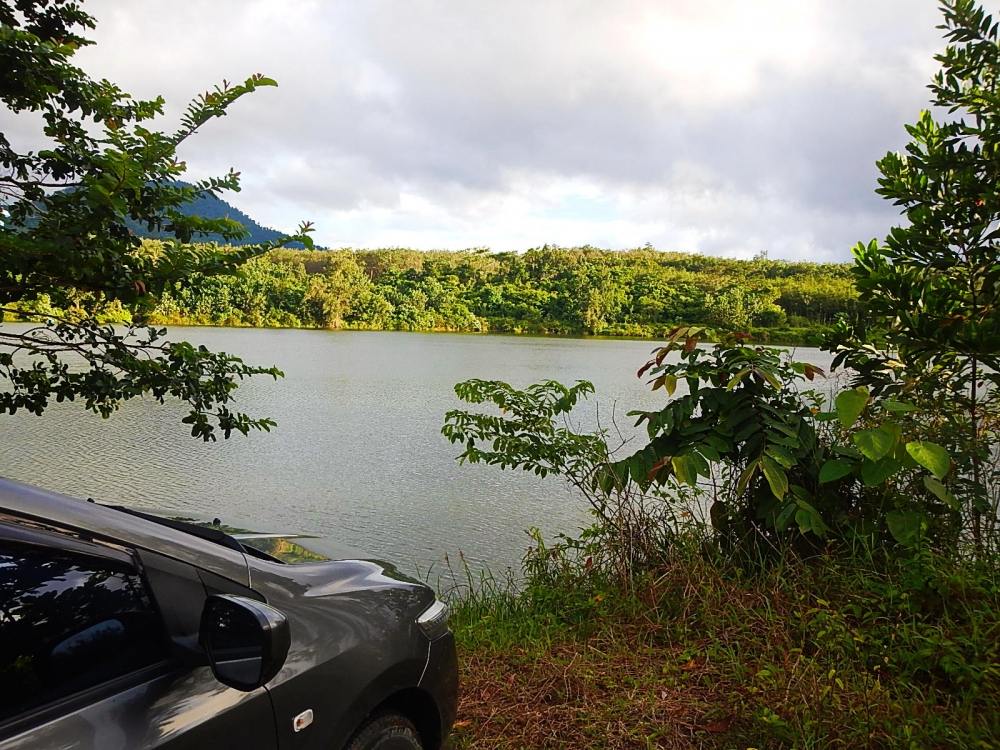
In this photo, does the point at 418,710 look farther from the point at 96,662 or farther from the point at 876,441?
the point at 876,441

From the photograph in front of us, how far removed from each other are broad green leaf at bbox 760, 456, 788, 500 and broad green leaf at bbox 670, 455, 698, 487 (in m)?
0.34

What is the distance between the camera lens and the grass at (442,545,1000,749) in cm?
273

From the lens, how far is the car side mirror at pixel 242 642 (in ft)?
4.56

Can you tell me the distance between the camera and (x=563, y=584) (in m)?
4.68

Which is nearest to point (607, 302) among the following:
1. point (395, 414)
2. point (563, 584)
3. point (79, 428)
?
point (395, 414)

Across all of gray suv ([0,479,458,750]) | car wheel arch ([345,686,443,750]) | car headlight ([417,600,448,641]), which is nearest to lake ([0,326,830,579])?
car headlight ([417,600,448,641])

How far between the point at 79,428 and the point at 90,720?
13.1 m

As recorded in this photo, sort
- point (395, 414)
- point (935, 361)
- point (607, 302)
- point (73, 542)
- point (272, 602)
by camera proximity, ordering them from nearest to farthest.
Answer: point (73, 542) < point (272, 602) < point (935, 361) < point (395, 414) < point (607, 302)

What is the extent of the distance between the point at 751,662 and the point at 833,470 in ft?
3.36

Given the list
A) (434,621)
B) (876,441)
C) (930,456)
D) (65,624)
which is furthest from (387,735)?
(930,456)

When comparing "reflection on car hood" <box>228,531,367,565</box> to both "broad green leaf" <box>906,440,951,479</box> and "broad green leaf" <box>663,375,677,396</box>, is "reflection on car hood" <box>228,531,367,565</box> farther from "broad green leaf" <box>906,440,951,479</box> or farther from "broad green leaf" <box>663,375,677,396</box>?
"broad green leaf" <box>906,440,951,479</box>

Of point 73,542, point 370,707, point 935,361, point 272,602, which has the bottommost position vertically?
point 370,707

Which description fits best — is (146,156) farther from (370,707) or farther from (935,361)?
(935,361)

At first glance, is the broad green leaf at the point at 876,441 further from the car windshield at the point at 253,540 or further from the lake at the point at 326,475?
the lake at the point at 326,475
